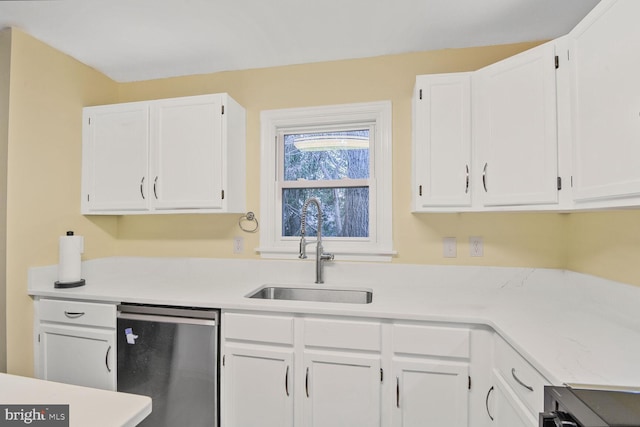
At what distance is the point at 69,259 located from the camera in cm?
201

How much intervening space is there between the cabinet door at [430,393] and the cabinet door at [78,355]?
1595 millimetres

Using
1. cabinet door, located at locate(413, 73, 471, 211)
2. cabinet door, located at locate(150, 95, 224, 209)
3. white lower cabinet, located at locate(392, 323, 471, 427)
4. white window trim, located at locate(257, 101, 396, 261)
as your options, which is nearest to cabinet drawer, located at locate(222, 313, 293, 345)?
white lower cabinet, located at locate(392, 323, 471, 427)

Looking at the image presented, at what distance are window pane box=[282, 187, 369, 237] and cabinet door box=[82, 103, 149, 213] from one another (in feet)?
3.26

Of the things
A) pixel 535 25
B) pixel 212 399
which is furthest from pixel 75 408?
pixel 535 25

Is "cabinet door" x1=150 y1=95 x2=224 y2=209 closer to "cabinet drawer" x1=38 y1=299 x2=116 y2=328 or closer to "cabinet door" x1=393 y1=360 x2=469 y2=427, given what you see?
"cabinet drawer" x1=38 y1=299 x2=116 y2=328

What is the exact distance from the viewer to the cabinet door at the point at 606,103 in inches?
40.4

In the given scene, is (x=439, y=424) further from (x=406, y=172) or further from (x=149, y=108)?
(x=149, y=108)

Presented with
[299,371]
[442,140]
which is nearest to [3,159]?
[299,371]

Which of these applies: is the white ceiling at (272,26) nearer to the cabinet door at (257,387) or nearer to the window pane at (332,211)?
the window pane at (332,211)

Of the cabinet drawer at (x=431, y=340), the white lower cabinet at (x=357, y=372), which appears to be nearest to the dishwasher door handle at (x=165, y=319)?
the white lower cabinet at (x=357, y=372)

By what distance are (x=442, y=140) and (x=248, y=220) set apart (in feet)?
4.63

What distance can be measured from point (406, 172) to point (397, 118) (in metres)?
0.37

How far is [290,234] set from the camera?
2.36m

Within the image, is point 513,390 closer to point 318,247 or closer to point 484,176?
point 484,176
